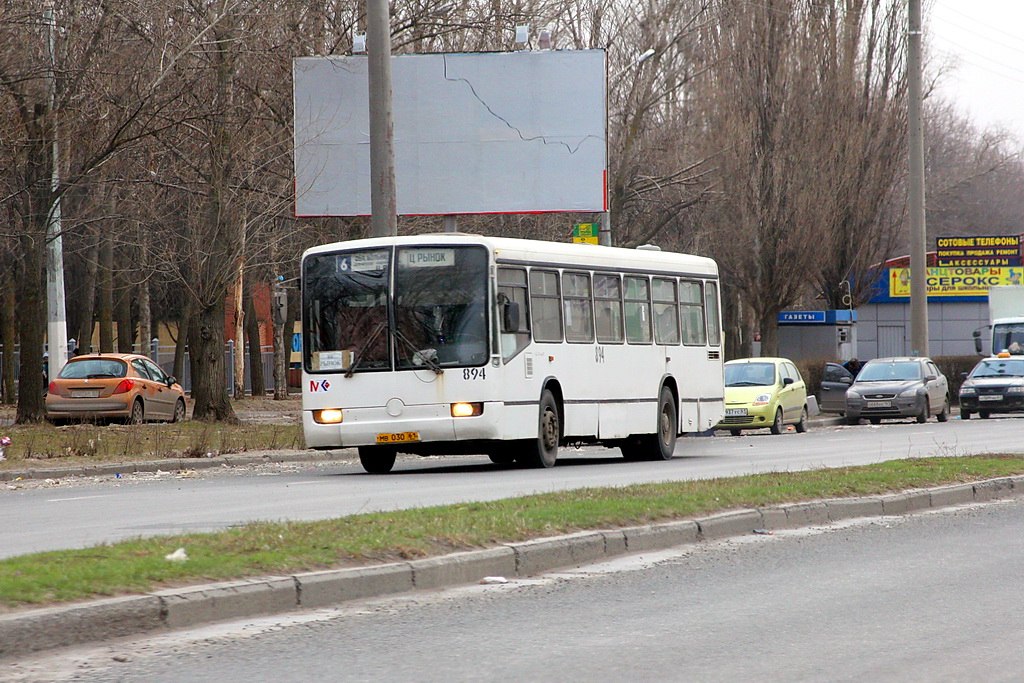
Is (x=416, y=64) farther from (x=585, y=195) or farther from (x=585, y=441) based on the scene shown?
(x=585, y=441)

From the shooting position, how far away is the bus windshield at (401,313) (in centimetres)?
1977

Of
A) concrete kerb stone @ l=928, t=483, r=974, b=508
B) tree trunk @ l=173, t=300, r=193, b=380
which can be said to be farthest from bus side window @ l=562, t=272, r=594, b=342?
tree trunk @ l=173, t=300, r=193, b=380

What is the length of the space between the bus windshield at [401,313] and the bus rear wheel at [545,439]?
1411 millimetres

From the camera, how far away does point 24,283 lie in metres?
28.7

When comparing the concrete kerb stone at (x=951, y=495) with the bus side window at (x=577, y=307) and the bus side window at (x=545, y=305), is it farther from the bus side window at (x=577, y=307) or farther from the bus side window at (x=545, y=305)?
the bus side window at (x=577, y=307)

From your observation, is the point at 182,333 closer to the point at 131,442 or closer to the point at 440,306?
the point at 131,442

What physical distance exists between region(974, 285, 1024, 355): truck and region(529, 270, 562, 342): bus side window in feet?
92.4

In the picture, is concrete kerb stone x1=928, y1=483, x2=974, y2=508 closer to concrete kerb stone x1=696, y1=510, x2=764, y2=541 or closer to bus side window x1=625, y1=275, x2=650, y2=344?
concrete kerb stone x1=696, y1=510, x2=764, y2=541

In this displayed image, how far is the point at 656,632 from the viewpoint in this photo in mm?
7988

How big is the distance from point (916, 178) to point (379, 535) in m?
31.5

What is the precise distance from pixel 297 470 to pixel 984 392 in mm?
22970

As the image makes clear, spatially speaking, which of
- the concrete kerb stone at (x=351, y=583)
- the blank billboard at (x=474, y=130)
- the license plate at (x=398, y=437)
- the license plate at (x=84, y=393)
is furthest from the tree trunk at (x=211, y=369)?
Result: the concrete kerb stone at (x=351, y=583)

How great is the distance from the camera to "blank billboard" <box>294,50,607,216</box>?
2997cm

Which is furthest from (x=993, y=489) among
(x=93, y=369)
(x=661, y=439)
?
(x=93, y=369)
